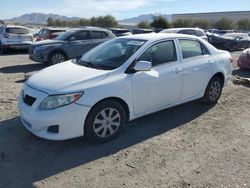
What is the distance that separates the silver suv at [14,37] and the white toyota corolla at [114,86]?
41.3 ft

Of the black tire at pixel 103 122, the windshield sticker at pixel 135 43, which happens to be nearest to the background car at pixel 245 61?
the windshield sticker at pixel 135 43

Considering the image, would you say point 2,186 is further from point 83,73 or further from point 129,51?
point 129,51

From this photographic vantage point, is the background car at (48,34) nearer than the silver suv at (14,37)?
No

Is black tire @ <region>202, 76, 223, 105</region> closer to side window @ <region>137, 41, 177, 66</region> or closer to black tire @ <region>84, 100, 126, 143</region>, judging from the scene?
side window @ <region>137, 41, 177, 66</region>

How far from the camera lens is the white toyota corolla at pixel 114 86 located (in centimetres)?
436

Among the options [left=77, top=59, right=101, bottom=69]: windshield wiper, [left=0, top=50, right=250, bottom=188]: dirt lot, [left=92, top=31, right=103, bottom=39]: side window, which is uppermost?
[left=92, top=31, right=103, bottom=39]: side window

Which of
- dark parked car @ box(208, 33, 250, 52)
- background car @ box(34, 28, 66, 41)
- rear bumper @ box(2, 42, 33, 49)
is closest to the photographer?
rear bumper @ box(2, 42, 33, 49)

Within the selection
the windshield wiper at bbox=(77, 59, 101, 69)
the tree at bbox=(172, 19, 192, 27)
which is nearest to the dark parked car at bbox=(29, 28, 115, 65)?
the windshield wiper at bbox=(77, 59, 101, 69)

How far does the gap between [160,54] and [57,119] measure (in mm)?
2196

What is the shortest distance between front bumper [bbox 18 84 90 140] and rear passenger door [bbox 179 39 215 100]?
222cm

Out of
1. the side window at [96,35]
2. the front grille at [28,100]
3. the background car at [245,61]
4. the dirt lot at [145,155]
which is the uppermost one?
the side window at [96,35]

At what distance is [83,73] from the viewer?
4.84 metres

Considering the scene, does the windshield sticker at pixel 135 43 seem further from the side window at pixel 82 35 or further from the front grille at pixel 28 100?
the side window at pixel 82 35

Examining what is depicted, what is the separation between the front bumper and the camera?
428 cm
